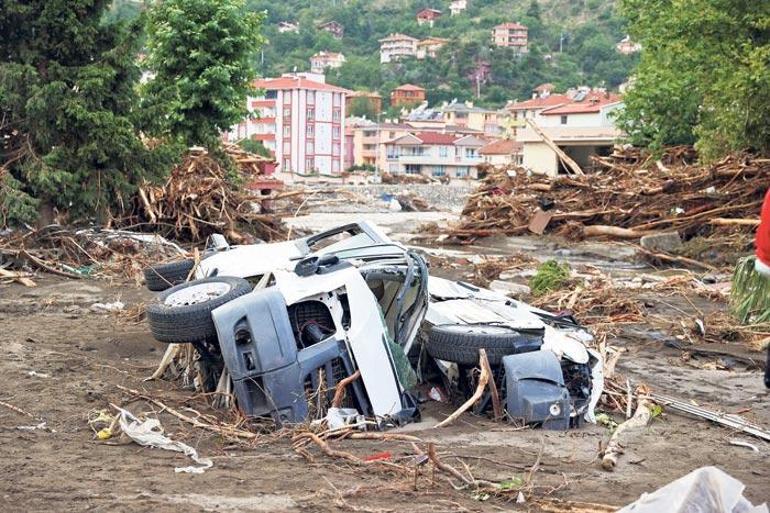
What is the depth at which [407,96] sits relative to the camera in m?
153

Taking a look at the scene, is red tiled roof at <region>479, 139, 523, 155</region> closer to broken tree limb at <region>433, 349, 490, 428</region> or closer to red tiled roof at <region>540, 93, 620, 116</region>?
red tiled roof at <region>540, 93, 620, 116</region>

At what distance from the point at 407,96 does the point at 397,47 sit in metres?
30.3

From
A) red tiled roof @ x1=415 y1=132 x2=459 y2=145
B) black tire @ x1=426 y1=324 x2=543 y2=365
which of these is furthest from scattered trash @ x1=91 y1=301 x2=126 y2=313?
red tiled roof @ x1=415 y1=132 x2=459 y2=145

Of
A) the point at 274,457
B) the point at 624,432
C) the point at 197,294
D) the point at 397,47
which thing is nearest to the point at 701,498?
the point at 274,457

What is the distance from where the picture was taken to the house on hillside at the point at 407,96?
15112 centimetres

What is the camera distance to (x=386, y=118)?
143625 mm

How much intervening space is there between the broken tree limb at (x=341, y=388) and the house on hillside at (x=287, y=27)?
181563 millimetres

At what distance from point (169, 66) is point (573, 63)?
5420 inches

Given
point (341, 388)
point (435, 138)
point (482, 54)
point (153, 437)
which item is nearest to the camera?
point (153, 437)

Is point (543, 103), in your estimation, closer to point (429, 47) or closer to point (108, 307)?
point (429, 47)

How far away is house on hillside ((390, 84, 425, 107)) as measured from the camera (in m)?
151

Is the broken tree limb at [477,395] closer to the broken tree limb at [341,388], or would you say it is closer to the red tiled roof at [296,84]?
the broken tree limb at [341,388]

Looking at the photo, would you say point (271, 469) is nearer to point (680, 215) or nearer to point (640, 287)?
point (640, 287)

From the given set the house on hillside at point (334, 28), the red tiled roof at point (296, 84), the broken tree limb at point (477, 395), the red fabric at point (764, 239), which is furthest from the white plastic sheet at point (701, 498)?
the house on hillside at point (334, 28)
